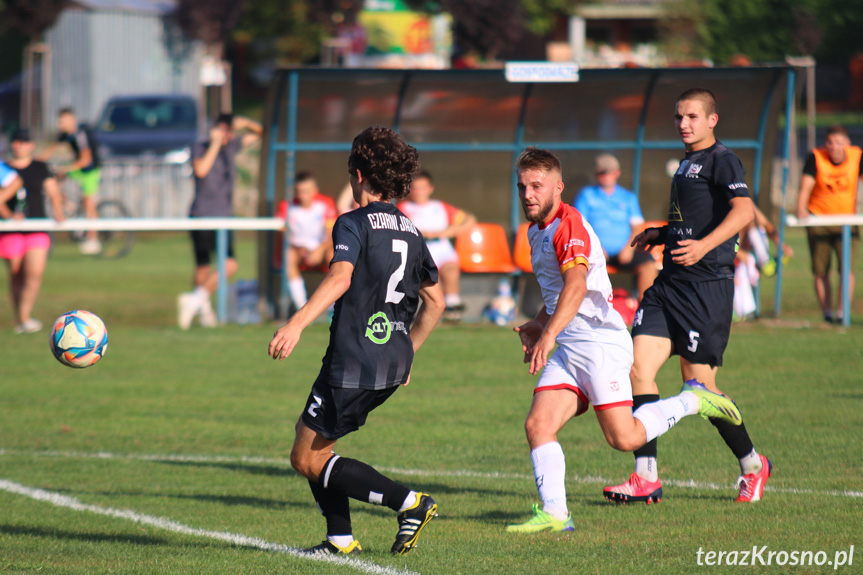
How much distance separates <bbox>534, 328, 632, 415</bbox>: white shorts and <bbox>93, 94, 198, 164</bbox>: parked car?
2235 cm

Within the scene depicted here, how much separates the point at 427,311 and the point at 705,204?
5.92 feet

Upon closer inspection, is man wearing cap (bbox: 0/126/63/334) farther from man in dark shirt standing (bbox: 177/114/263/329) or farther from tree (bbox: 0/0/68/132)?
tree (bbox: 0/0/68/132)

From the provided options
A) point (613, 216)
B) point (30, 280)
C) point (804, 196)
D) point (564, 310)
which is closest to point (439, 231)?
point (613, 216)

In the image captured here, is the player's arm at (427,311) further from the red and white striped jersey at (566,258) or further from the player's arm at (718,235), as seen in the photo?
the player's arm at (718,235)

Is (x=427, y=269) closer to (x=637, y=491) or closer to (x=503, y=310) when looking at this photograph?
(x=637, y=491)

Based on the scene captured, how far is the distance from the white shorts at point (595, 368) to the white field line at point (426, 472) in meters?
1.19

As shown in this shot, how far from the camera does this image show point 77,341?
598 centimetres

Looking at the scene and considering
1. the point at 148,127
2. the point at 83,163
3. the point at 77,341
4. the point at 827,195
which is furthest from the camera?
the point at 148,127

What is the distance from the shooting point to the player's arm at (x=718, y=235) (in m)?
5.41

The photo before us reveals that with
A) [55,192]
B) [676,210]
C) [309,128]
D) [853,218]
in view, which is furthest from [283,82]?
[676,210]

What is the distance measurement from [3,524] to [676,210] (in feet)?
13.0

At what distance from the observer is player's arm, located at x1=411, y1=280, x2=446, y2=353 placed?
193 inches

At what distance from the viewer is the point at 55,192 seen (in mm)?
12453

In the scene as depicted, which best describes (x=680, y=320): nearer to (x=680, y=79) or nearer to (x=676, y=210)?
→ (x=676, y=210)
